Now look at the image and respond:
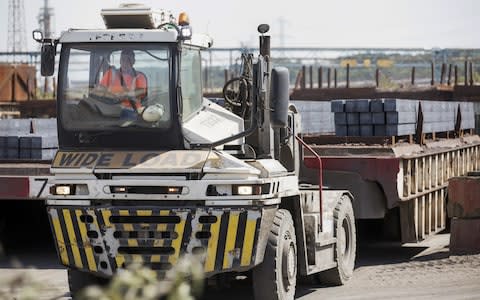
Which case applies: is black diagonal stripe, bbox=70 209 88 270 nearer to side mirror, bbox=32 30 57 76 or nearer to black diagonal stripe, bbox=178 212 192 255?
black diagonal stripe, bbox=178 212 192 255

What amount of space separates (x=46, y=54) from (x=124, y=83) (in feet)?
2.35

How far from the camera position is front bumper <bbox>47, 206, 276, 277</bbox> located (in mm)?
8133

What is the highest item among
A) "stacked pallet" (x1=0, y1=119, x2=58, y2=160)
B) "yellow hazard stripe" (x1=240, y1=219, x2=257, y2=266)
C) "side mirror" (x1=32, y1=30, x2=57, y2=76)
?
"side mirror" (x1=32, y1=30, x2=57, y2=76)

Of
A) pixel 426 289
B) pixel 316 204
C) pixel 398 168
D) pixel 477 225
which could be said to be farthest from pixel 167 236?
pixel 477 225

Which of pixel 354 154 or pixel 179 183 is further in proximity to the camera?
pixel 354 154

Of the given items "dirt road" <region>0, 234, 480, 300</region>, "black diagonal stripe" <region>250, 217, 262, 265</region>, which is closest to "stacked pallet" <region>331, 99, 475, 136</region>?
"dirt road" <region>0, 234, 480, 300</region>

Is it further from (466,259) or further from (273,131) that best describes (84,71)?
(466,259)

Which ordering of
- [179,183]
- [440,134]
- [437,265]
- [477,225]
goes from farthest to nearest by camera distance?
[440,134] → [477,225] → [437,265] → [179,183]

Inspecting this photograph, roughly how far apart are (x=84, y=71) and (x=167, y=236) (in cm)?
167

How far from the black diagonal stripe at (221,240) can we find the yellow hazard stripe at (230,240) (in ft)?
0.09

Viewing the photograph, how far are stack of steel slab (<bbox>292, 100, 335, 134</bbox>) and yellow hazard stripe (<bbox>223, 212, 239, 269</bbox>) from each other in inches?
296

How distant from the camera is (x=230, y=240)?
26.8 feet

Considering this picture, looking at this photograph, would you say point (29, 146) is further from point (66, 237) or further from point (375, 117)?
point (66, 237)

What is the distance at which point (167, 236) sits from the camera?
8.16 metres
